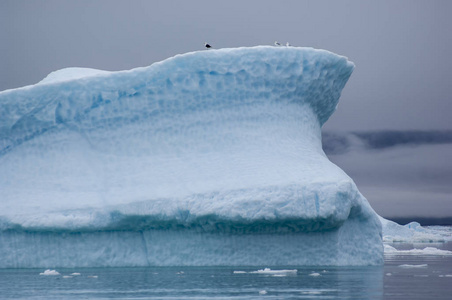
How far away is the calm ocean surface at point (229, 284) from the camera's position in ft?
28.5

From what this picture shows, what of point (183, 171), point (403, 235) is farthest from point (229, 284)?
point (403, 235)

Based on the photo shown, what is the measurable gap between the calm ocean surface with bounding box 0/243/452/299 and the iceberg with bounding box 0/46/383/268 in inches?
48.9

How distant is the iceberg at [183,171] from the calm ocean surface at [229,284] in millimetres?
1242

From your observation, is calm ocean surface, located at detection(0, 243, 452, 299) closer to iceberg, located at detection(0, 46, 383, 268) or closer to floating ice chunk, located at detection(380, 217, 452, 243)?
iceberg, located at detection(0, 46, 383, 268)

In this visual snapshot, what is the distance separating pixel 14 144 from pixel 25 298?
865cm

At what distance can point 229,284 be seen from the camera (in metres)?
10.1

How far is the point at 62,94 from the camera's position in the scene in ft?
53.0

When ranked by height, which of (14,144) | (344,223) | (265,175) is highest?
(14,144)

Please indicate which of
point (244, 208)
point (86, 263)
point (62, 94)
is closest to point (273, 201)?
point (244, 208)

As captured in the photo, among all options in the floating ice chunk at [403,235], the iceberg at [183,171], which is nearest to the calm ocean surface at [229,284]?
the iceberg at [183,171]

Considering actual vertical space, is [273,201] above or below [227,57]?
below

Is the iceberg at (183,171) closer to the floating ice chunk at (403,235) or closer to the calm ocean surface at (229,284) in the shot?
the calm ocean surface at (229,284)

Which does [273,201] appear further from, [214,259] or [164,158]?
[164,158]

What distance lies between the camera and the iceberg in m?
14.4
